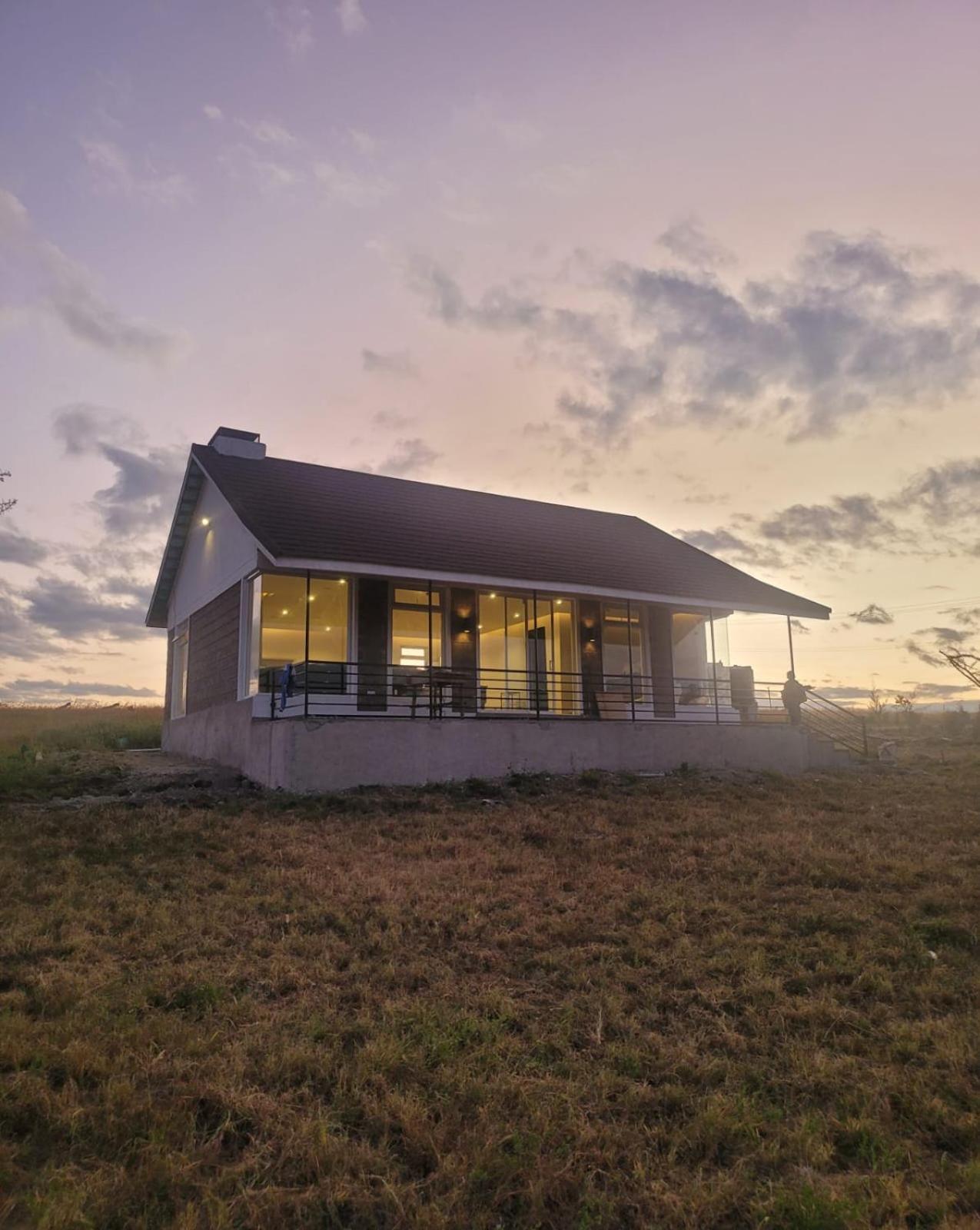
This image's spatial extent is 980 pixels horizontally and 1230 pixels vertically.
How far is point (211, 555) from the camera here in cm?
2092

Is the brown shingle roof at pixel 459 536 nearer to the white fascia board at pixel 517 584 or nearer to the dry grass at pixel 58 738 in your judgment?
the white fascia board at pixel 517 584

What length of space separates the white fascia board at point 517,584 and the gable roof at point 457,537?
5 centimetres

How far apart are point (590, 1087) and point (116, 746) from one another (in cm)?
2542

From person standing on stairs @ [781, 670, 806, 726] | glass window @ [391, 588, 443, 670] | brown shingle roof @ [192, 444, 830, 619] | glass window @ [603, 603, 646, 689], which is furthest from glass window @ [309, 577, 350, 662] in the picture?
person standing on stairs @ [781, 670, 806, 726]

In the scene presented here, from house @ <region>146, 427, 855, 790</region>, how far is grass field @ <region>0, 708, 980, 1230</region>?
5.06 m

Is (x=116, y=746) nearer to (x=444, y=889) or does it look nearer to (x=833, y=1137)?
(x=444, y=889)

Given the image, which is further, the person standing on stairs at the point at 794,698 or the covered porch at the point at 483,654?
the person standing on stairs at the point at 794,698

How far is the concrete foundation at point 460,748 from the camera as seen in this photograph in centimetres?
1411

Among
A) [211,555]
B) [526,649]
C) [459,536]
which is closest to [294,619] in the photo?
[211,555]

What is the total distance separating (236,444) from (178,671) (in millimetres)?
8120

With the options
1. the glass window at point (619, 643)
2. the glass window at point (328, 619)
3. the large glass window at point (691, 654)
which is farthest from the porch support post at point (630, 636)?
the glass window at point (328, 619)

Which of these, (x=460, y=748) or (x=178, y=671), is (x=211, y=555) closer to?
(x=178, y=671)

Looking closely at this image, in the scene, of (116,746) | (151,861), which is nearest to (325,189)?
(151,861)

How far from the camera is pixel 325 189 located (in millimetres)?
15133
